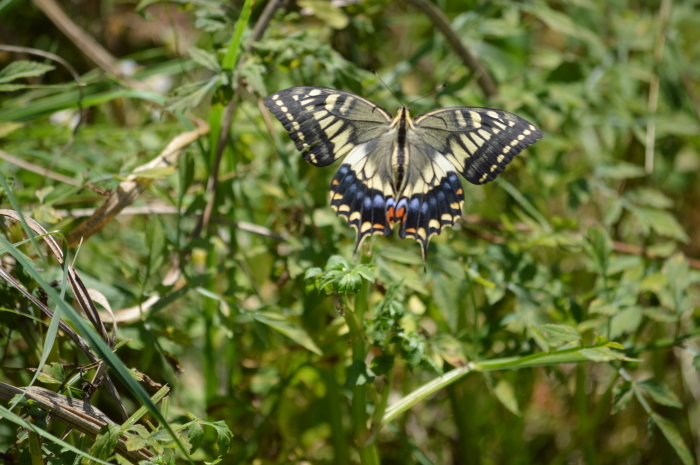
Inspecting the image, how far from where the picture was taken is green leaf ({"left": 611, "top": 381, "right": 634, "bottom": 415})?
52.5 inches

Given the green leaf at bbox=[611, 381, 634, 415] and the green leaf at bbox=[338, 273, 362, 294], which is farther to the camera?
the green leaf at bbox=[611, 381, 634, 415]

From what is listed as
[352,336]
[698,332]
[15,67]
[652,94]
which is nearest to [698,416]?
[698,332]

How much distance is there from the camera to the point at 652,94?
2.20 meters

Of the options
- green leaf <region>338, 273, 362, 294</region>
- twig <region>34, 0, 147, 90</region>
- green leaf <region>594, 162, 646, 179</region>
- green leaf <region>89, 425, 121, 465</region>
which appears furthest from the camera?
twig <region>34, 0, 147, 90</region>

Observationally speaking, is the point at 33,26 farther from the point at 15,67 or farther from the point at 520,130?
the point at 520,130

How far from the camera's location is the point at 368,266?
4.00ft

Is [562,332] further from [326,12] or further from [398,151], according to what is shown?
[326,12]

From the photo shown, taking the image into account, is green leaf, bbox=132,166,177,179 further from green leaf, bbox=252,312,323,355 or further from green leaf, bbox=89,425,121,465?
green leaf, bbox=89,425,121,465

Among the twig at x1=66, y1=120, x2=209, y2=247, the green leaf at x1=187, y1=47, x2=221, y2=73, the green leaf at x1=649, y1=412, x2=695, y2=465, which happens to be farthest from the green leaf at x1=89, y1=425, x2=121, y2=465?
the green leaf at x1=649, y1=412, x2=695, y2=465

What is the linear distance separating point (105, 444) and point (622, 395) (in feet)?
3.70

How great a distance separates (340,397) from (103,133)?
3.80 feet

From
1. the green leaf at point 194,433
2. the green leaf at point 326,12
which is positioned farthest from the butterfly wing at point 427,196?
the green leaf at point 194,433

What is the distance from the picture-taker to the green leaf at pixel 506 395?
4.76 feet

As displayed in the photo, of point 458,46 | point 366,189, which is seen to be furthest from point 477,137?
point 458,46
